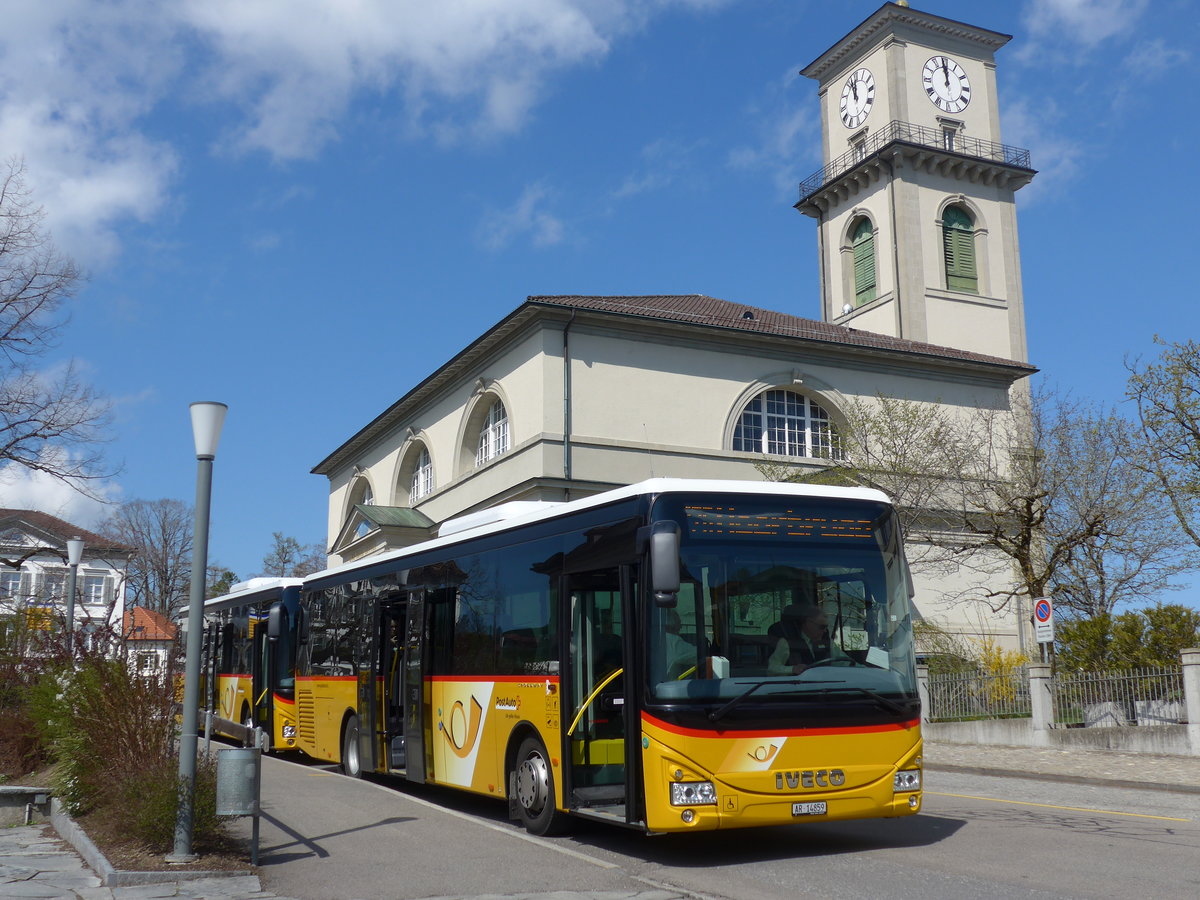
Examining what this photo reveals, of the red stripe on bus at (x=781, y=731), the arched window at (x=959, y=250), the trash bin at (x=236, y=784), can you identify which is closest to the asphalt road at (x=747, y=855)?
the trash bin at (x=236, y=784)

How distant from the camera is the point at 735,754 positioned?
923 cm

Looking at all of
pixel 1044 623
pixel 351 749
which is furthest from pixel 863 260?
pixel 351 749

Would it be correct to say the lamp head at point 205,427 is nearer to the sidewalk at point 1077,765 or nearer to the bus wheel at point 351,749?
the bus wheel at point 351,749

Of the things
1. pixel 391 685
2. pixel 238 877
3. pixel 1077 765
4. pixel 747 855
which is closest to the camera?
pixel 238 877

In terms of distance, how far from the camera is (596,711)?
34.4 feet

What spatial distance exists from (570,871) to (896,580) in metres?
3.58

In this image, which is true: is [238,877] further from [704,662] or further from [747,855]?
[747,855]

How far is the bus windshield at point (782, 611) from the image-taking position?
9359 mm

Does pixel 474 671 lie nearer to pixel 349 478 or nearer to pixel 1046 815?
pixel 1046 815

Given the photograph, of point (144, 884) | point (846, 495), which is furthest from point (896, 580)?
point (144, 884)

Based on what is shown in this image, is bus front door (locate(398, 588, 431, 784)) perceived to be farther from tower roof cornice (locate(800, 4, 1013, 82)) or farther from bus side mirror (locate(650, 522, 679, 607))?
tower roof cornice (locate(800, 4, 1013, 82))

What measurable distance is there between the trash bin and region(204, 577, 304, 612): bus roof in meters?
12.2

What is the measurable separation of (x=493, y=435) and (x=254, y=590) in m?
18.8

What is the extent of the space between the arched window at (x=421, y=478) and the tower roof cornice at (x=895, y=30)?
2817cm
